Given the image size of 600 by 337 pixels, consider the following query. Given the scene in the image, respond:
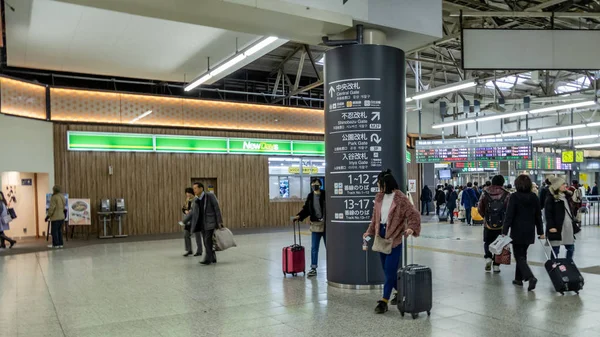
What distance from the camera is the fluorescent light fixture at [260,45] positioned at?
941cm

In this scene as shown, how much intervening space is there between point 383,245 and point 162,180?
39.8 ft

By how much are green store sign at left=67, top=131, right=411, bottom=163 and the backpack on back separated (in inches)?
258

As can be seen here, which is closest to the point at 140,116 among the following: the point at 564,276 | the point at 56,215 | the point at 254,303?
the point at 56,215

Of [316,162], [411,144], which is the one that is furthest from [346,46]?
[411,144]

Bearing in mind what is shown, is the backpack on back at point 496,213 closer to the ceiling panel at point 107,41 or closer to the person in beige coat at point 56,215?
the ceiling panel at point 107,41

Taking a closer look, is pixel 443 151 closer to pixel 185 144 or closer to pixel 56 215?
pixel 185 144

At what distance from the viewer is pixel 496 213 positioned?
284 inches

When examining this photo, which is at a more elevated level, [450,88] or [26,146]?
[450,88]

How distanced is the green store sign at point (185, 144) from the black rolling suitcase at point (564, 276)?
7929mm

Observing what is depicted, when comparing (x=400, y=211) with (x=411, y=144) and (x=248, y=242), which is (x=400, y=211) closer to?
(x=248, y=242)

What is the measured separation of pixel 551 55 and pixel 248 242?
822cm

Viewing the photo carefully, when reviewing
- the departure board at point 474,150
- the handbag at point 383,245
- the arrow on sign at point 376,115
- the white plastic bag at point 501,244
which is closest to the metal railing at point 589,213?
the departure board at point 474,150

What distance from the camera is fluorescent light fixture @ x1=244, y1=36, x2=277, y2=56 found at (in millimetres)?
9406

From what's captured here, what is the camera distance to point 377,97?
6477 mm
